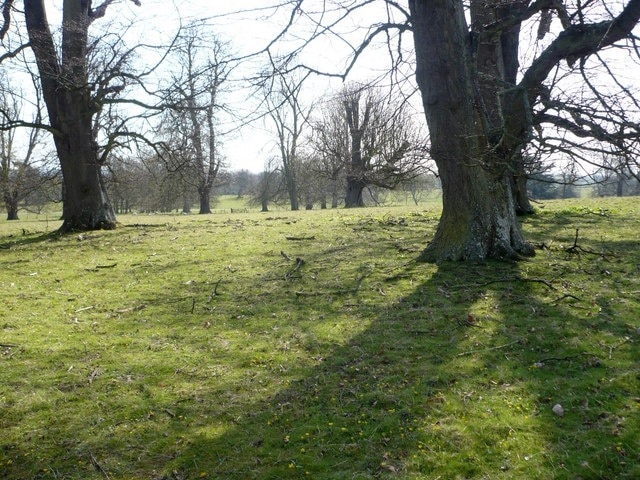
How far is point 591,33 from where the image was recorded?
7926 millimetres

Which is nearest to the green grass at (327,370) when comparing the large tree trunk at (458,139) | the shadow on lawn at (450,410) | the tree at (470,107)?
the shadow on lawn at (450,410)

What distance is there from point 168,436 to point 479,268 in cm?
572

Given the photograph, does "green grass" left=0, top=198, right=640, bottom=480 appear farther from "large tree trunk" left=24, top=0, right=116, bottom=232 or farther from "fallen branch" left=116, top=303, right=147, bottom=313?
"large tree trunk" left=24, top=0, right=116, bottom=232

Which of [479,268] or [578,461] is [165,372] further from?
[479,268]

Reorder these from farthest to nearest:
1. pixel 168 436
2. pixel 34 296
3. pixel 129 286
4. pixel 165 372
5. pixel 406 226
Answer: pixel 406 226
pixel 129 286
pixel 34 296
pixel 165 372
pixel 168 436

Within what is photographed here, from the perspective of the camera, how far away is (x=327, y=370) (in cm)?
484

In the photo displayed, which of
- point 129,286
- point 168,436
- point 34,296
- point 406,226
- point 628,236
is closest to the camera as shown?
point 168,436

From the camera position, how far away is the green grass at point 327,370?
3.42m

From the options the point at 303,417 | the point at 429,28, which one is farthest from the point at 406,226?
the point at 303,417

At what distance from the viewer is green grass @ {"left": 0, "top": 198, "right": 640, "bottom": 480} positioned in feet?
11.2

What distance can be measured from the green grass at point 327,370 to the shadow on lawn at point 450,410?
2 cm

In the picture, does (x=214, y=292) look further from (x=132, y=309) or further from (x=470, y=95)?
(x=470, y=95)

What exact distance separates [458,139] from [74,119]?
37.7 feet

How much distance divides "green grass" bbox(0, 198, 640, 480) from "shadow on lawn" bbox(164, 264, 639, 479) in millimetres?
16
